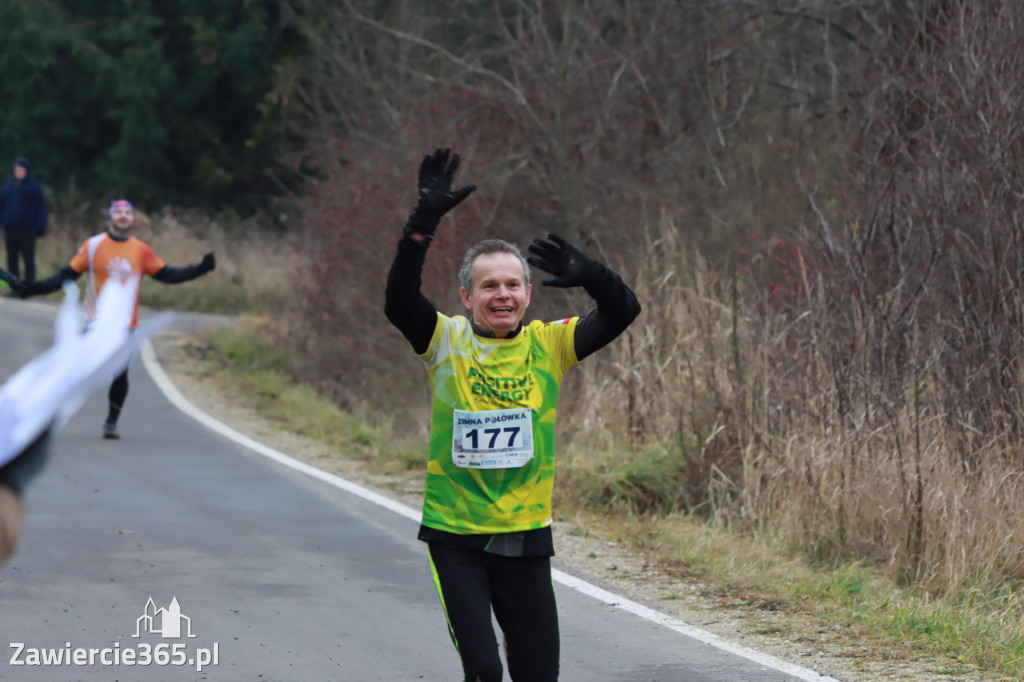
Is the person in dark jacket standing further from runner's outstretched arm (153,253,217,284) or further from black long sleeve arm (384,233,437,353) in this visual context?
black long sleeve arm (384,233,437,353)

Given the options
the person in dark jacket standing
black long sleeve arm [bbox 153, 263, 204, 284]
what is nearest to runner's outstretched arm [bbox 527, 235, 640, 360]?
black long sleeve arm [bbox 153, 263, 204, 284]

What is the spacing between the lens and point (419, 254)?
454 centimetres

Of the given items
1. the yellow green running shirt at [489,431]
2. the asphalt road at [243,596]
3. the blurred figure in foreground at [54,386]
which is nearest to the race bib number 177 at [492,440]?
the yellow green running shirt at [489,431]

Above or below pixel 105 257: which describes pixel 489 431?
below

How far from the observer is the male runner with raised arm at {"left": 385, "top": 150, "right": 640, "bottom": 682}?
15.0 feet

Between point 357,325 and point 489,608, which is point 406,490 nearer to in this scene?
point 489,608

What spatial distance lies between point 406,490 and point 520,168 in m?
9.04

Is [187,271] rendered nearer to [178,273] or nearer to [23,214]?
[178,273]

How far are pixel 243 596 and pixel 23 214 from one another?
18.8 meters

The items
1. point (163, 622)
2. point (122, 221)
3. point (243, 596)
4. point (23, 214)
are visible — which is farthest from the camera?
point (23, 214)

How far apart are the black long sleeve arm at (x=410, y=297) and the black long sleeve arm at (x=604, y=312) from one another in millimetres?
495

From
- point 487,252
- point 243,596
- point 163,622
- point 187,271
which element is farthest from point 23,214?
point 487,252

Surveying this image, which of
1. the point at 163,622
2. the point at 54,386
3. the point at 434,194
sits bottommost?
the point at 163,622

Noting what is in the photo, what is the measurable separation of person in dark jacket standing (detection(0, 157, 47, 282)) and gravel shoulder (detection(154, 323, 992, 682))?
45.9 ft
